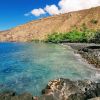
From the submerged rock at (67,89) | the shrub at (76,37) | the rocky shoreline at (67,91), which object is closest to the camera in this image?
the rocky shoreline at (67,91)

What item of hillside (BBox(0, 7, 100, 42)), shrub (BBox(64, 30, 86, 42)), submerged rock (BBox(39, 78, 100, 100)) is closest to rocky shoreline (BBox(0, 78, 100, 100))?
submerged rock (BBox(39, 78, 100, 100))

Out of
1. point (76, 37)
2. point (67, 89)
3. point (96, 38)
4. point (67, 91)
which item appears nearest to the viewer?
point (67, 91)

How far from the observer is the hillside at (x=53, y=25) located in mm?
152575

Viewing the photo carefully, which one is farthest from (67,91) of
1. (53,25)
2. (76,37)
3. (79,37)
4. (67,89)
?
(53,25)

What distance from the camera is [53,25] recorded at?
165500 millimetres

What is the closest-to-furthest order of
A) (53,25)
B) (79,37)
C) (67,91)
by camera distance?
(67,91) < (79,37) < (53,25)

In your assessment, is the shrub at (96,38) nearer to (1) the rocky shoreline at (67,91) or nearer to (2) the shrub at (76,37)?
(2) the shrub at (76,37)

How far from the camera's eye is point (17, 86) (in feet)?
86.8

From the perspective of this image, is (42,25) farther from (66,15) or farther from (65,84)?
(65,84)

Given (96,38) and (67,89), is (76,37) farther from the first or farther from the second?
(67,89)

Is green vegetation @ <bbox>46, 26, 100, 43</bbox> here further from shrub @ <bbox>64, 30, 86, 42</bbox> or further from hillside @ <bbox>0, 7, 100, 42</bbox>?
hillside @ <bbox>0, 7, 100, 42</bbox>

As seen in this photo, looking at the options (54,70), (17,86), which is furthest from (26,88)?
(54,70)

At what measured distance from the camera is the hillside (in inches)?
6007

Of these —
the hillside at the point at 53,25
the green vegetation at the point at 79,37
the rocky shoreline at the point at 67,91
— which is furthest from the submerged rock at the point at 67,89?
the hillside at the point at 53,25
